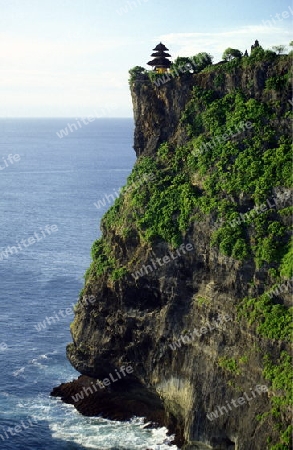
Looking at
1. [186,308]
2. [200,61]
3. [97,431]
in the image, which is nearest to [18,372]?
[97,431]

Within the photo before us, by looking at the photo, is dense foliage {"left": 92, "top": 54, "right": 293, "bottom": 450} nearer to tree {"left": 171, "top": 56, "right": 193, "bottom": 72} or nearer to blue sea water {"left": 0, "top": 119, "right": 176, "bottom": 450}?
tree {"left": 171, "top": 56, "right": 193, "bottom": 72}

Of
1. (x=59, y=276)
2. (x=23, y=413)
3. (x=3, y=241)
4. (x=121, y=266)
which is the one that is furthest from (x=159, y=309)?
(x=3, y=241)

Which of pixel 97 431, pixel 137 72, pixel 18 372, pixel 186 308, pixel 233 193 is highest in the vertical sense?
pixel 137 72

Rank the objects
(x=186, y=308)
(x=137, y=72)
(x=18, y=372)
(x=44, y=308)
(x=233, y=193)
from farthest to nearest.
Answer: (x=44, y=308), (x=18, y=372), (x=137, y=72), (x=186, y=308), (x=233, y=193)

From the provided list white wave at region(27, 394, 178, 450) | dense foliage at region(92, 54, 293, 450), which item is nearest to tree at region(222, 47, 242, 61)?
dense foliage at region(92, 54, 293, 450)

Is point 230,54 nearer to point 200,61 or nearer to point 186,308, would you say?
point 200,61
